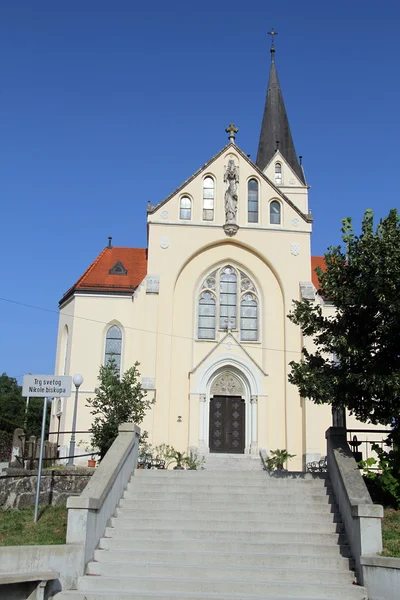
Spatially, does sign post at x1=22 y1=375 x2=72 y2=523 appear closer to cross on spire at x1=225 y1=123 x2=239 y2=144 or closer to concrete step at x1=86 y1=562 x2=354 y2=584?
concrete step at x1=86 y1=562 x2=354 y2=584

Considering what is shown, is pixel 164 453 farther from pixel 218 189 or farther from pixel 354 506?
pixel 354 506

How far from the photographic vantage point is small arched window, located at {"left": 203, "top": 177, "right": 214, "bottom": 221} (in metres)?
27.8

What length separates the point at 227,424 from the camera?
26.0m

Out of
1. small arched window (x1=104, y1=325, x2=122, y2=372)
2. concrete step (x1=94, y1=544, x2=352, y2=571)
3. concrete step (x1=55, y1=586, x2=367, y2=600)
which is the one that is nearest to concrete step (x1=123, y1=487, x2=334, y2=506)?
concrete step (x1=94, y1=544, x2=352, y2=571)

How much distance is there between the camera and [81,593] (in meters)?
9.64

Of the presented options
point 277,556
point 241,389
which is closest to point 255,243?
point 241,389

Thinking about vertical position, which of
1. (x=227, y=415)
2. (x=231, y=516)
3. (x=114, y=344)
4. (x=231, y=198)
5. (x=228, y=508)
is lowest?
(x=231, y=516)

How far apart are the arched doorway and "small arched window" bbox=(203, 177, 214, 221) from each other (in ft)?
22.9

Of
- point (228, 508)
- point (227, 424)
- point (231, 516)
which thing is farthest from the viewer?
point (227, 424)

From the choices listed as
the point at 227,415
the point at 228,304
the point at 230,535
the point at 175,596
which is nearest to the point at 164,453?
the point at 227,415

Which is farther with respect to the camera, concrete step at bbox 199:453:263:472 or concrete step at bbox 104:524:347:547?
concrete step at bbox 199:453:263:472

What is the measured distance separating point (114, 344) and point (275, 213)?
30.2 ft

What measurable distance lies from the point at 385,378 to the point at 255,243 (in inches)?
616

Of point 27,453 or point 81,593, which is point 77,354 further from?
point 81,593
